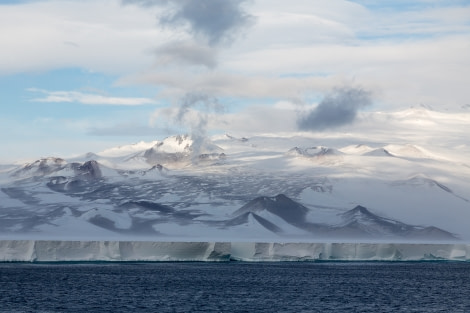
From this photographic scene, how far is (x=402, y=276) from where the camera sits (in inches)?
3489

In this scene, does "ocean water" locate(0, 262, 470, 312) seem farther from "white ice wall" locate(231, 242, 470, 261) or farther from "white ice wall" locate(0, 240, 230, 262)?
"white ice wall" locate(231, 242, 470, 261)

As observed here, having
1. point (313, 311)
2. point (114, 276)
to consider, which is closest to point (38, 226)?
point (114, 276)

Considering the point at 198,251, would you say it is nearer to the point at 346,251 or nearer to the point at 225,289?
the point at 346,251

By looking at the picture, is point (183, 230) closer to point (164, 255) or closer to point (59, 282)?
point (164, 255)

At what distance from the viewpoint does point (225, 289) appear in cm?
6794

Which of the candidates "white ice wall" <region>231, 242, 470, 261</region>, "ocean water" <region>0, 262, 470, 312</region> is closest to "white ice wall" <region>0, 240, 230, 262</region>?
"ocean water" <region>0, 262, 470, 312</region>

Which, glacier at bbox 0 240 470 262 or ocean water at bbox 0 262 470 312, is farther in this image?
glacier at bbox 0 240 470 262

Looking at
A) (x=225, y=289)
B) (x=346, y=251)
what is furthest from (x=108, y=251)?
(x=346, y=251)

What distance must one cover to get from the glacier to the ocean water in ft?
4.29

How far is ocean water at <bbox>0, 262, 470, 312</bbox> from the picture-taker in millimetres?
55750

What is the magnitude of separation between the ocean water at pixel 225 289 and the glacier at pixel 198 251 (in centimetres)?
131

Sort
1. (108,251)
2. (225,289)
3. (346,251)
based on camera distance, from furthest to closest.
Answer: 1. (346,251)
2. (108,251)
3. (225,289)

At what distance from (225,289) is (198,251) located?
95.0 feet

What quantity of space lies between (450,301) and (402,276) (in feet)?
90.4
